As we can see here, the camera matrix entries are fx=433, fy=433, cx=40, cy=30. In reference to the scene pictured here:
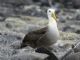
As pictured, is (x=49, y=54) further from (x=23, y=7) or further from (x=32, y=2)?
(x=32, y=2)

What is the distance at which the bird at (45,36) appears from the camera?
40.5ft

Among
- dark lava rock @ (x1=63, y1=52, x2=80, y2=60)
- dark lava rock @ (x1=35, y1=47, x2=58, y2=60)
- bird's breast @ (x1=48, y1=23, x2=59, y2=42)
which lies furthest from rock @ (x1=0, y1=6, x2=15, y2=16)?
dark lava rock @ (x1=63, y1=52, x2=80, y2=60)

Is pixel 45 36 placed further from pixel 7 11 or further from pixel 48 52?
pixel 7 11

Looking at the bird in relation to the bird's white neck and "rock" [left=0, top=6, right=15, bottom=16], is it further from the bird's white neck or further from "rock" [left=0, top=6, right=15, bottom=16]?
"rock" [left=0, top=6, right=15, bottom=16]

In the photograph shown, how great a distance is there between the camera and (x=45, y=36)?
497 inches

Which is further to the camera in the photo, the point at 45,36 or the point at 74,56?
the point at 45,36

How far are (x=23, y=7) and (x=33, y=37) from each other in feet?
66.8

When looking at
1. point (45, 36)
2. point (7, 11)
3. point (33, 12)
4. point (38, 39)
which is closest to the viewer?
point (45, 36)

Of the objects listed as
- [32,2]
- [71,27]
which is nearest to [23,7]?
[32,2]

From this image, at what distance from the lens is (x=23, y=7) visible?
33.2 meters

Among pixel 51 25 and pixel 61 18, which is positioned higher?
pixel 51 25

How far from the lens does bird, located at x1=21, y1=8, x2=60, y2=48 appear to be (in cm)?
1234

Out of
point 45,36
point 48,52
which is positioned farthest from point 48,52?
point 45,36

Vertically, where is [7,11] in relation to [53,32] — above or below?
below
